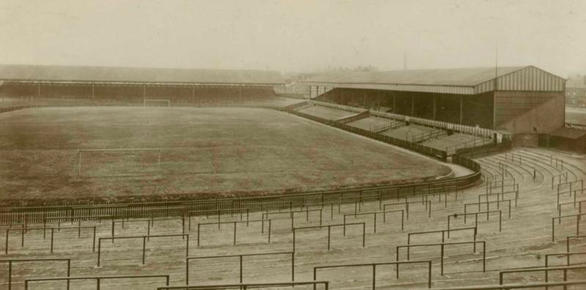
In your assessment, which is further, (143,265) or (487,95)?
(487,95)

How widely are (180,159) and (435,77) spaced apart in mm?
30889

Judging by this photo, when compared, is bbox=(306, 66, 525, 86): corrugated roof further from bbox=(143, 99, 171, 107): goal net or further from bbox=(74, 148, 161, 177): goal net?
bbox=(74, 148, 161, 177): goal net

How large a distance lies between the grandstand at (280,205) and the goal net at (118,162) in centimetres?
12

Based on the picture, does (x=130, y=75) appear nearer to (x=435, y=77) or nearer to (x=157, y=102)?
(x=157, y=102)

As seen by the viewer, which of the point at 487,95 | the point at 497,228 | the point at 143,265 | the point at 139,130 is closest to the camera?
the point at 143,265

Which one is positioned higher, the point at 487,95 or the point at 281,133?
the point at 487,95

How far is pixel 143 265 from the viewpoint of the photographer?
1440cm

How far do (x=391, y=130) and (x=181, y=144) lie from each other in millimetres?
21878

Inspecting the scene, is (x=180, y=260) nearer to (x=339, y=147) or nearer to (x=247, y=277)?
(x=247, y=277)

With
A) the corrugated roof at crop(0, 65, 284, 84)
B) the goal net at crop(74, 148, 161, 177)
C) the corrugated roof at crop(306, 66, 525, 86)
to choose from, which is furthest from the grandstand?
the corrugated roof at crop(0, 65, 284, 84)

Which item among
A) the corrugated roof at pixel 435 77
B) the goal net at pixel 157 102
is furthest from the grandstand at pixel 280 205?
the goal net at pixel 157 102

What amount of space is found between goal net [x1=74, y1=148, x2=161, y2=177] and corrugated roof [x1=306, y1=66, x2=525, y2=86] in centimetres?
2571

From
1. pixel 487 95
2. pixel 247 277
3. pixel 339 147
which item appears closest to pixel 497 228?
pixel 247 277

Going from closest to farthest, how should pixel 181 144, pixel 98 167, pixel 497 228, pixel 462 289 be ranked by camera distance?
pixel 462 289, pixel 497 228, pixel 98 167, pixel 181 144
